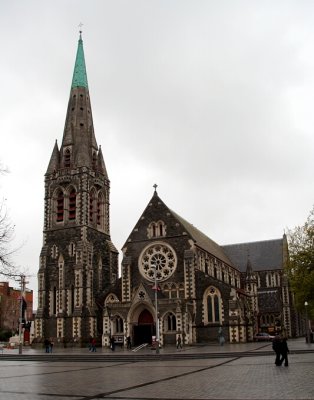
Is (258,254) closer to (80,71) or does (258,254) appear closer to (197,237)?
(197,237)

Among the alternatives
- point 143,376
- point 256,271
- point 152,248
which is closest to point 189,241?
point 152,248

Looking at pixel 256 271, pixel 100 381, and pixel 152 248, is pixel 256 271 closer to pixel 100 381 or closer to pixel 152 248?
pixel 152 248

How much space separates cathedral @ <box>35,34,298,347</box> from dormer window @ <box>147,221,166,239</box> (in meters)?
0.11

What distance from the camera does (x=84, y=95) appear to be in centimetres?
6625

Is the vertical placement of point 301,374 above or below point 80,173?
below

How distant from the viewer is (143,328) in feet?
163

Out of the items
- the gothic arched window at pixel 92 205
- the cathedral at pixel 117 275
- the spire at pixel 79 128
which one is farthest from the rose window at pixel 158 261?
the spire at pixel 79 128

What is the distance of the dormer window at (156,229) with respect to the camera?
177 feet

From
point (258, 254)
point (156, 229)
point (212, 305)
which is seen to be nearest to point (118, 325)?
point (212, 305)

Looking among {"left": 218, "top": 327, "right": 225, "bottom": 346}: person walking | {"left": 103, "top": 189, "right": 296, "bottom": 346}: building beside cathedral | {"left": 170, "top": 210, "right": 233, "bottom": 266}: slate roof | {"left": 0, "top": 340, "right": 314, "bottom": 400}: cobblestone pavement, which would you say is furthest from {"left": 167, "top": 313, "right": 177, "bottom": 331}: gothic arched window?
{"left": 0, "top": 340, "right": 314, "bottom": 400}: cobblestone pavement

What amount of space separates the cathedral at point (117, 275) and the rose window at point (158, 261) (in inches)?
4.2

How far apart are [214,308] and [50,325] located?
63.6 feet

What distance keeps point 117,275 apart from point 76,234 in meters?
8.74

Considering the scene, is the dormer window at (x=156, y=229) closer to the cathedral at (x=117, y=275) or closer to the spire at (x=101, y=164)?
the cathedral at (x=117, y=275)
